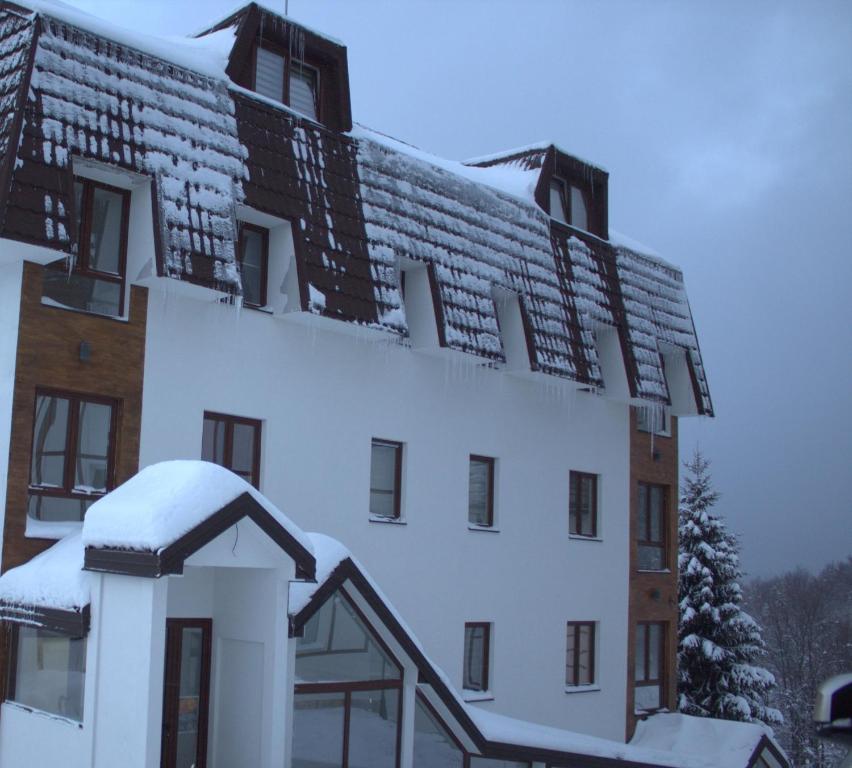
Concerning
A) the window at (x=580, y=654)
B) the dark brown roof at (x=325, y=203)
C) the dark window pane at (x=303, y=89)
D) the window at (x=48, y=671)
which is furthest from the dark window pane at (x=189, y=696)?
the window at (x=580, y=654)

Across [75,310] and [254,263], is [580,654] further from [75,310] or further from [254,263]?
[75,310]

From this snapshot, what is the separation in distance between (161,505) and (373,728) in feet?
14.9

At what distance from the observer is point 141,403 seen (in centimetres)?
1312

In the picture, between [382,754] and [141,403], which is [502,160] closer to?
[141,403]

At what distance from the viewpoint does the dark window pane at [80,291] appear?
12.4 metres

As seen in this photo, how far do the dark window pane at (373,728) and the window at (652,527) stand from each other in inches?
380

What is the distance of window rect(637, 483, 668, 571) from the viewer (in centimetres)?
2198

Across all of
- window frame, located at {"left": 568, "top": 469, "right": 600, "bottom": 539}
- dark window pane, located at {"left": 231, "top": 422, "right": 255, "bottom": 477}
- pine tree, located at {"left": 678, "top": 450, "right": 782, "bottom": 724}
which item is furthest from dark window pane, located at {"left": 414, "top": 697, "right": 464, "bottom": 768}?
pine tree, located at {"left": 678, "top": 450, "right": 782, "bottom": 724}

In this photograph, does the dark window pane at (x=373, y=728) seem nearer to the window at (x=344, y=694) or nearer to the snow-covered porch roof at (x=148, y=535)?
the window at (x=344, y=694)

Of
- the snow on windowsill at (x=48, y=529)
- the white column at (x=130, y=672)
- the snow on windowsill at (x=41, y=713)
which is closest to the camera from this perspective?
the white column at (x=130, y=672)

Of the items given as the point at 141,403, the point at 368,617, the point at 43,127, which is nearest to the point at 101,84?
the point at 43,127

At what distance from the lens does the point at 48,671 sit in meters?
11.1

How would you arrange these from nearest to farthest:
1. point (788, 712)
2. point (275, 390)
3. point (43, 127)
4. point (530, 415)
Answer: point (43, 127), point (275, 390), point (530, 415), point (788, 712)

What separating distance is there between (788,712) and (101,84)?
42831 mm
